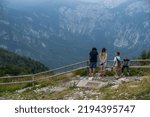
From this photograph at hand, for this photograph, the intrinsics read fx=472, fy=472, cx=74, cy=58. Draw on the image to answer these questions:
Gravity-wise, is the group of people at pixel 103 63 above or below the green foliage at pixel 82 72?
above

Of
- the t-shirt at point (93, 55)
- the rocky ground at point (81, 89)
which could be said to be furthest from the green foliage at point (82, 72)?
the t-shirt at point (93, 55)

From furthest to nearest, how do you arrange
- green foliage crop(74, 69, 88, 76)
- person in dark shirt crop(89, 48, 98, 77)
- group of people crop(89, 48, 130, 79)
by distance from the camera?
green foliage crop(74, 69, 88, 76) → person in dark shirt crop(89, 48, 98, 77) → group of people crop(89, 48, 130, 79)

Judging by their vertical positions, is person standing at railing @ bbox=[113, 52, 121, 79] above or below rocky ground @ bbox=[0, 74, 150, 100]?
above

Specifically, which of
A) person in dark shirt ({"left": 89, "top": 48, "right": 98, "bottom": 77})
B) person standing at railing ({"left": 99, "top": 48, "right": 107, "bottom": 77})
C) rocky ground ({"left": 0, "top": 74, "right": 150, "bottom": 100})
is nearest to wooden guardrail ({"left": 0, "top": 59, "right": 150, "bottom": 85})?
person standing at railing ({"left": 99, "top": 48, "right": 107, "bottom": 77})

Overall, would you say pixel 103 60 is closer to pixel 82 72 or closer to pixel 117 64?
pixel 117 64

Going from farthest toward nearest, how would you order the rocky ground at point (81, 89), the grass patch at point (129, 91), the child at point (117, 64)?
1. the child at point (117, 64)
2. the rocky ground at point (81, 89)
3. the grass patch at point (129, 91)

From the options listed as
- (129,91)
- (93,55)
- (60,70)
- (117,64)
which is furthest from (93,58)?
(129,91)

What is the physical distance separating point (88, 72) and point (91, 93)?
24.6 feet

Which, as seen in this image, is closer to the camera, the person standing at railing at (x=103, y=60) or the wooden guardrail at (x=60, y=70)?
the person standing at railing at (x=103, y=60)

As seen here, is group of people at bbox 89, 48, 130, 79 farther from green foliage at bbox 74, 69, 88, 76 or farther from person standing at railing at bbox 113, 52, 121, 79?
green foliage at bbox 74, 69, 88, 76

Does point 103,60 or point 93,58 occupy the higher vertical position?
point 93,58

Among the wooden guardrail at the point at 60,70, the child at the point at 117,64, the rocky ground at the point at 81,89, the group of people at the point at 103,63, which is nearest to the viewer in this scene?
the rocky ground at the point at 81,89

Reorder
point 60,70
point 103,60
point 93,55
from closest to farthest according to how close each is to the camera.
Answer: point 93,55 → point 103,60 → point 60,70

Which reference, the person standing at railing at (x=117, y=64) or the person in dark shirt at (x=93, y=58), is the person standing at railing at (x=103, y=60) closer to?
the person in dark shirt at (x=93, y=58)
